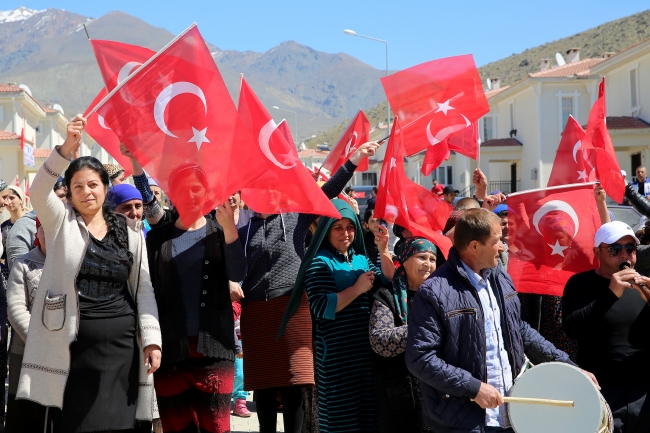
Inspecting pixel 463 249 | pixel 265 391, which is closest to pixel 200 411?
pixel 265 391

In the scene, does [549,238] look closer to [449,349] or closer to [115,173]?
[449,349]

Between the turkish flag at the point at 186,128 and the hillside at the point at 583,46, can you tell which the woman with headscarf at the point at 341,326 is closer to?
the turkish flag at the point at 186,128

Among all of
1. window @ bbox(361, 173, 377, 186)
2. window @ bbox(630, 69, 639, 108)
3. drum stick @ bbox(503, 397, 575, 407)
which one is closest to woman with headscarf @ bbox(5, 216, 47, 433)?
drum stick @ bbox(503, 397, 575, 407)

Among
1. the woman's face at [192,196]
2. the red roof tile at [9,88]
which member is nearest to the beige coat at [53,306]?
the woman's face at [192,196]

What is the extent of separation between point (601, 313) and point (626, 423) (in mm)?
676

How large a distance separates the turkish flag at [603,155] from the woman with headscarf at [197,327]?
3.46m

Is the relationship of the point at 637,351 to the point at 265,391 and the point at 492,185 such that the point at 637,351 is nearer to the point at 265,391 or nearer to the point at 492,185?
the point at 265,391

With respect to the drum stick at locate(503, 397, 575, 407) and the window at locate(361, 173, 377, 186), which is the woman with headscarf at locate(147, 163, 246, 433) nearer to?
the drum stick at locate(503, 397, 575, 407)

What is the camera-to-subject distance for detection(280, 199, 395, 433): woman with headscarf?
5.27m

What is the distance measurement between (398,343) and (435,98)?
10.8 ft

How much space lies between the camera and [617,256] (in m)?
4.83

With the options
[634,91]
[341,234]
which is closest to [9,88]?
[634,91]

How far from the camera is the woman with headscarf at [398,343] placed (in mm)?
4852

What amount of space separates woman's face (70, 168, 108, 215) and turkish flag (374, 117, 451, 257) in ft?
7.34
